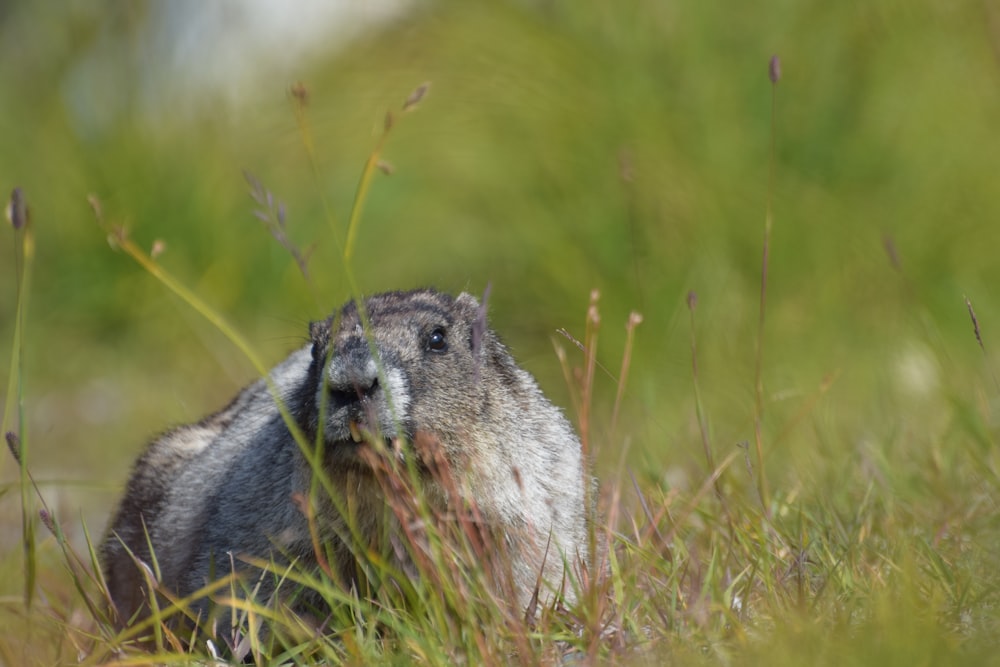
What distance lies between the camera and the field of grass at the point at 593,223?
5.88 meters

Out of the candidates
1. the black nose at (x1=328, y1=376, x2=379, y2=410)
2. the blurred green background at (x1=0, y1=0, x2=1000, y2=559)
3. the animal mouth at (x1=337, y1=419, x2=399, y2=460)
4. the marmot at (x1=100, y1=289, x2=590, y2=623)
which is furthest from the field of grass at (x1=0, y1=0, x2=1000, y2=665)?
the black nose at (x1=328, y1=376, x2=379, y2=410)

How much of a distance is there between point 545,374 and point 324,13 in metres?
4.82

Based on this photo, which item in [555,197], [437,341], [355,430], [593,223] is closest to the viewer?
[355,430]

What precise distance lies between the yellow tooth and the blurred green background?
2.82m

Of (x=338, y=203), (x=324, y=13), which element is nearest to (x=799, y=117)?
(x=338, y=203)

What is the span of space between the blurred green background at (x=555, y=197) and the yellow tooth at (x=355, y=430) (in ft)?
9.24


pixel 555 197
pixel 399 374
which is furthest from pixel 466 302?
pixel 555 197

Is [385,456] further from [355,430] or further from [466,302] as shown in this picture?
[466,302]

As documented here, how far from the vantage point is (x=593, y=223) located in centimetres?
823

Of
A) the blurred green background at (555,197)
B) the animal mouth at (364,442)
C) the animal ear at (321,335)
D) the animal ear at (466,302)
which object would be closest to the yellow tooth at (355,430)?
the animal mouth at (364,442)

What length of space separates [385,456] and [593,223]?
4.87 metres

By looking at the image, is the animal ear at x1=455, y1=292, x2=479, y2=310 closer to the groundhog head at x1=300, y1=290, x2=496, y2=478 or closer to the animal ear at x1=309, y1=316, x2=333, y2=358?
the groundhog head at x1=300, y1=290, x2=496, y2=478

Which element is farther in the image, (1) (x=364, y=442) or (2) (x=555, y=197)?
(2) (x=555, y=197)

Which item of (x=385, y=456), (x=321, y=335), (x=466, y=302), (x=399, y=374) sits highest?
(x=466, y=302)
